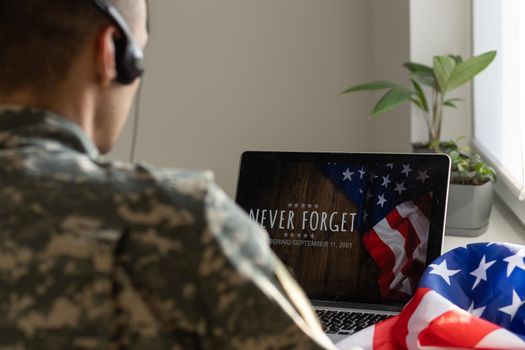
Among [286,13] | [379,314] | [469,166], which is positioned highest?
[286,13]

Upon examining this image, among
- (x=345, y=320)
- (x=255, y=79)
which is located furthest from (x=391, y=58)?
(x=345, y=320)

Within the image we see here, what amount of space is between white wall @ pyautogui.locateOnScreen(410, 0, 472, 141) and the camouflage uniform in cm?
119

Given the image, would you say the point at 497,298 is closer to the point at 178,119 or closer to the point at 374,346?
the point at 374,346

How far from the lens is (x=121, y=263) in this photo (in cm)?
61

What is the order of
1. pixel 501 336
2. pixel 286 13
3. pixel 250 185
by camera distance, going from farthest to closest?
pixel 286 13, pixel 250 185, pixel 501 336

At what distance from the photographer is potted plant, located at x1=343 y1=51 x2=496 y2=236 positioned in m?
1.47

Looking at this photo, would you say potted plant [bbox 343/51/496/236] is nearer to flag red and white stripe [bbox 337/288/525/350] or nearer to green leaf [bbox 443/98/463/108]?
green leaf [bbox 443/98/463/108]

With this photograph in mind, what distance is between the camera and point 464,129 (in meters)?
1.79

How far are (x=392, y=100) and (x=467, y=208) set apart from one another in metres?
0.24

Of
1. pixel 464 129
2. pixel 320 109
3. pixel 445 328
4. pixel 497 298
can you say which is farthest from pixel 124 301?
pixel 320 109

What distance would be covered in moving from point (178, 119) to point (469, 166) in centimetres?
100

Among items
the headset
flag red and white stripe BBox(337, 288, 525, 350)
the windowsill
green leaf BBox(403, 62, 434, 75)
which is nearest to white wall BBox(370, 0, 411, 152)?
green leaf BBox(403, 62, 434, 75)

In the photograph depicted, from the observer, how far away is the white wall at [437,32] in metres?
1.74

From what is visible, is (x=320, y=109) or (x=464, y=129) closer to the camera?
(x=464, y=129)
